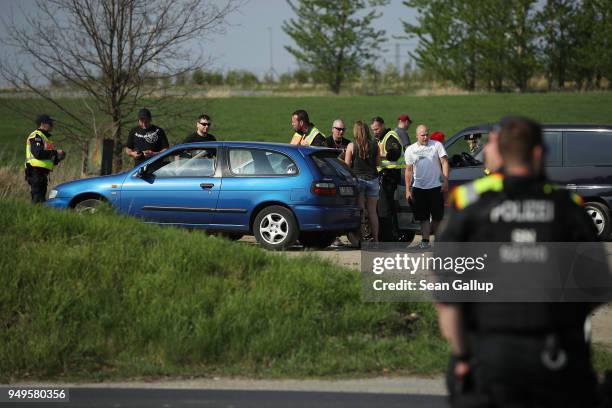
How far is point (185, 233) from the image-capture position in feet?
32.6

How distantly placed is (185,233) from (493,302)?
6.31m

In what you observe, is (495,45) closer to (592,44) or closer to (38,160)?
(592,44)

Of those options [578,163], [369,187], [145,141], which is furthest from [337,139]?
[578,163]

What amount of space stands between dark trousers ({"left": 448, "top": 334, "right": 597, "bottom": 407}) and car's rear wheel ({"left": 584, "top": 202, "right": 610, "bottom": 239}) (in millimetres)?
12133

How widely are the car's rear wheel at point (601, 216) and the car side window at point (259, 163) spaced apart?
15.9ft

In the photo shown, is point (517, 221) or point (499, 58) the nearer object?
point (517, 221)

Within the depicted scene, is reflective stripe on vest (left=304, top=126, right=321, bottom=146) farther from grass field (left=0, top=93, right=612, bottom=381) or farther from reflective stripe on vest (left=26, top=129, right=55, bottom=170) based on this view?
grass field (left=0, top=93, right=612, bottom=381)

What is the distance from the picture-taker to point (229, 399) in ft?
22.1

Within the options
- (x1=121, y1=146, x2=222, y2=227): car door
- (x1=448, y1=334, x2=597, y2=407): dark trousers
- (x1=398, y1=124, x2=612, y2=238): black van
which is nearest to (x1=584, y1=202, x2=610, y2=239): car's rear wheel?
(x1=398, y1=124, x2=612, y2=238): black van

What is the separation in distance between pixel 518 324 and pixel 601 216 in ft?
40.4

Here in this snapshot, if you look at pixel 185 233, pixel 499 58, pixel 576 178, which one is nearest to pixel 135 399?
pixel 185 233

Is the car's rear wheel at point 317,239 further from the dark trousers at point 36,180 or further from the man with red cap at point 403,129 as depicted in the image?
the dark trousers at point 36,180

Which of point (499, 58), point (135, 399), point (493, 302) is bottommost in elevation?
point (135, 399)

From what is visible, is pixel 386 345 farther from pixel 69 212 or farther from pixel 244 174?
pixel 244 174
